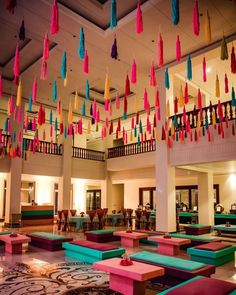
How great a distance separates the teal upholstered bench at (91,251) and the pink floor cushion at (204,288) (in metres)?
A: 2.68

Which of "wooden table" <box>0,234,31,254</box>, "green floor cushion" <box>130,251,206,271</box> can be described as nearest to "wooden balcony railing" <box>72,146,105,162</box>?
"wooden table" <box>0,234,31,254</box>

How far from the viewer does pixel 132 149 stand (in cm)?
1584

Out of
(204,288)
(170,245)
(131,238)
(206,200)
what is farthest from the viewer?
(206,200)

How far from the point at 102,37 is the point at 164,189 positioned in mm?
5838

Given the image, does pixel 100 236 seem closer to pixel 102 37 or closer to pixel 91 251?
pixel 91 251

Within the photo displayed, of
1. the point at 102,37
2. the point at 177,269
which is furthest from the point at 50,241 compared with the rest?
the point at 102,37

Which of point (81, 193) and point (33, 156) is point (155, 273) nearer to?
point (33, 156)

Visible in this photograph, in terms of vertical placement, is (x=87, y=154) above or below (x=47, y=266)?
above

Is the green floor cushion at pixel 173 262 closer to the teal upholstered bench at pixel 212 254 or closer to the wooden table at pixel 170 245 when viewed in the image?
the teal upholstered bench at pixel 212 254

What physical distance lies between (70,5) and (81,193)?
548 inches

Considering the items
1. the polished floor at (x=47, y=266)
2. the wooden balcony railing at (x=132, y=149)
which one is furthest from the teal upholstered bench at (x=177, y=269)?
the wooden balcony railing at (x=132, y=149)

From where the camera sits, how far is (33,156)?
14.6m

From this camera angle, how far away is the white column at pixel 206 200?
12.9 metres

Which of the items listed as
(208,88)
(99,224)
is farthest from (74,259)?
(208,88)
